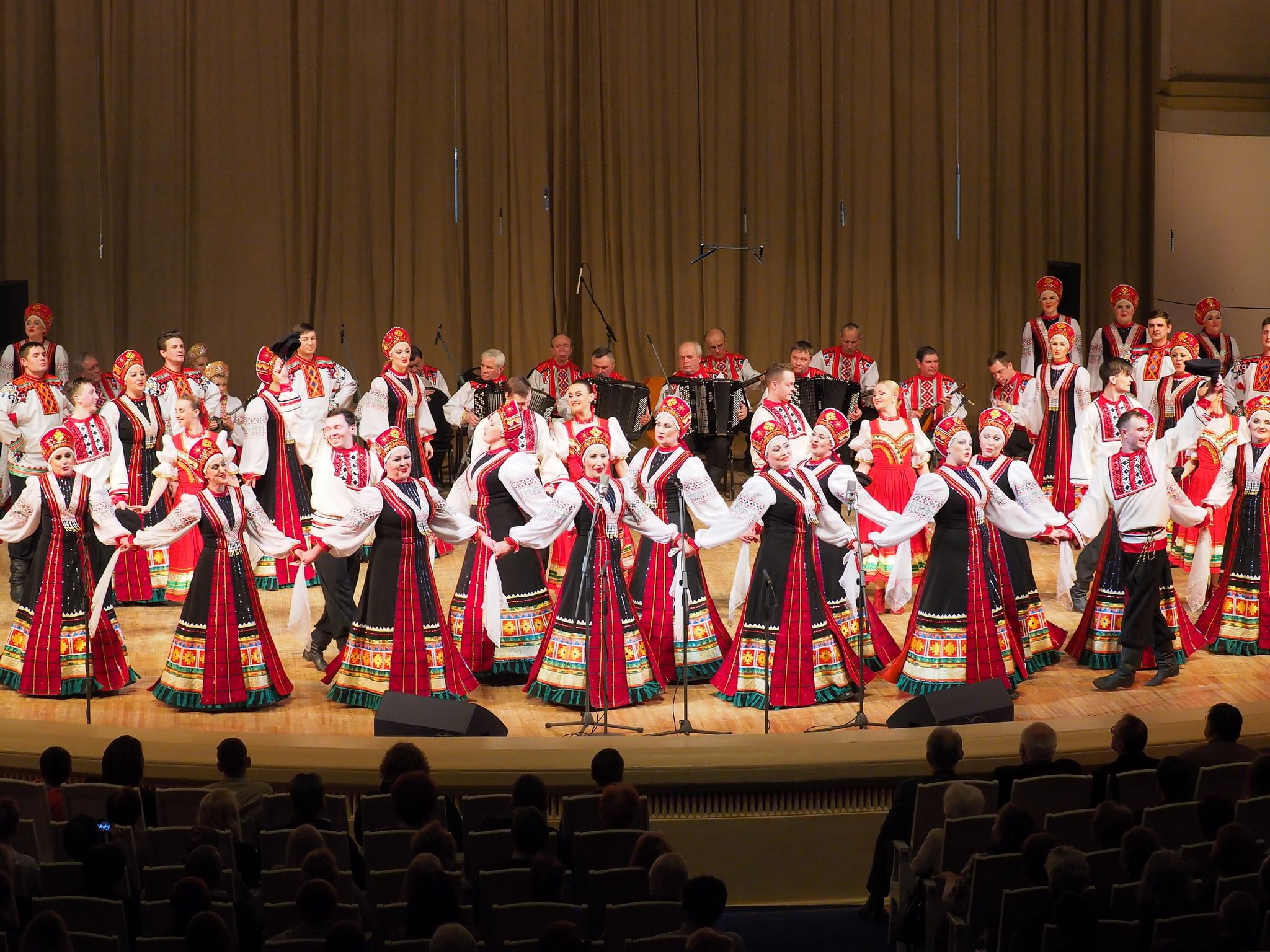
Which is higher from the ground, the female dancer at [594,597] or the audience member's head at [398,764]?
the female dancer at [594,597]

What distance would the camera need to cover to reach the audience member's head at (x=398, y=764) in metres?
5.21

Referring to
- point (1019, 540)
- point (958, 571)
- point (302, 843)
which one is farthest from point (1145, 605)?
point (302, 843)

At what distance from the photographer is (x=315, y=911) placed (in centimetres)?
412

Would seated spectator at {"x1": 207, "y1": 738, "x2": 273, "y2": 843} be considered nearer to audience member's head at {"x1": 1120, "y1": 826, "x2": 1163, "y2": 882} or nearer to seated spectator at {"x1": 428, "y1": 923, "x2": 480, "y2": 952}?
seated spectator at {"x1": 428, "y1": 923, "x2": 480, "y2": 952}

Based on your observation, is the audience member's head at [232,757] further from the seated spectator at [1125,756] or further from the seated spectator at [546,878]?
the seated spectator at [1125,756]

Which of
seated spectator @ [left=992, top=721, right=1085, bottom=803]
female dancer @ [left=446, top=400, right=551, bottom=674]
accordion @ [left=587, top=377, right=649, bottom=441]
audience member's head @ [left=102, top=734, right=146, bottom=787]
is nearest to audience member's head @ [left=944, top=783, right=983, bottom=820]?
seated spectator @ [left=992, top=721, right=1085, bottom=803]

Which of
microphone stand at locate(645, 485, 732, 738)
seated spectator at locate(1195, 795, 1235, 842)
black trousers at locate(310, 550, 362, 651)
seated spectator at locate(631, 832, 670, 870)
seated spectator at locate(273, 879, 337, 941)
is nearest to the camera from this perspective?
seated spectator at locate(273, 879, 337, 941)

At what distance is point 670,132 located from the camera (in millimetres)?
14258

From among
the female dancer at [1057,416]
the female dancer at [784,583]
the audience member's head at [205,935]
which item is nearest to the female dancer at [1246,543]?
the female dancer at [1057,416]

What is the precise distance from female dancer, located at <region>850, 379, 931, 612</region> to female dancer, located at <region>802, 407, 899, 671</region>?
2.98 feet

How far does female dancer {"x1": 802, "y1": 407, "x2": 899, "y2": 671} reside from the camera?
7.52m

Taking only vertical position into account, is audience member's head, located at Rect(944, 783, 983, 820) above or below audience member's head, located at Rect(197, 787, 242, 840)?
above

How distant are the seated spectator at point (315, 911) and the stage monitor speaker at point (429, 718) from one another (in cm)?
206

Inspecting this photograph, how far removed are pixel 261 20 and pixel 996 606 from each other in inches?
348
